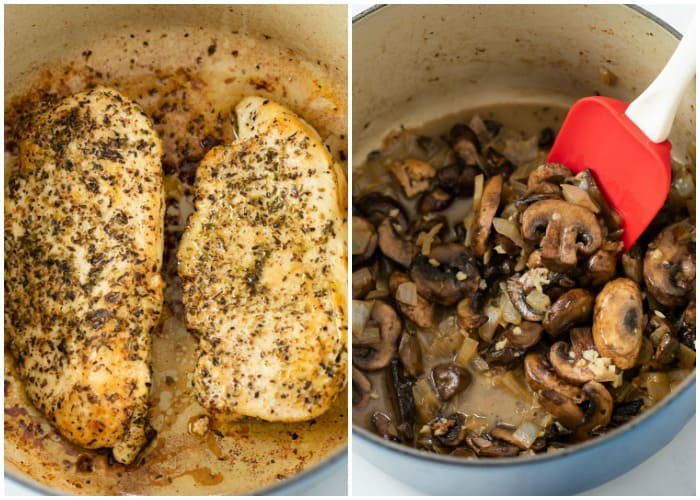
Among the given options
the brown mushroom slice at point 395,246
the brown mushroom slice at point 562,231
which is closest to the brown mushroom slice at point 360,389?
the brown mushroom slice at point 395,246

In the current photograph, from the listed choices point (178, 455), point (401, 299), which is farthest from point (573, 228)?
point (178, 455)

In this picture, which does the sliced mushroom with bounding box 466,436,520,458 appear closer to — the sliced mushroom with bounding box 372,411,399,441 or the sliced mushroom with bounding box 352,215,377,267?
the sliced mushroom with bounding box 372,411,399,441

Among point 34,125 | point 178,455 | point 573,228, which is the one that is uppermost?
point 34,125

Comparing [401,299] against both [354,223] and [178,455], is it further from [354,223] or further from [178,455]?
[178,455]

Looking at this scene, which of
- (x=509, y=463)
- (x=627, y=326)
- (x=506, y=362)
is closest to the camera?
(x=509, y=463)

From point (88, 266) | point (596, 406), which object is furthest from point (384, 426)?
point (88, 266)

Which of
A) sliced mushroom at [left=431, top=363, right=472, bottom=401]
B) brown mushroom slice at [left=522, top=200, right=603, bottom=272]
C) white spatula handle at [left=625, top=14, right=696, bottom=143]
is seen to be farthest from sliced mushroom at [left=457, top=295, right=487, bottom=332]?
white spatula handle at [left=625, top=14, right=696, bottom=143]

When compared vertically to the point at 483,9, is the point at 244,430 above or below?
below

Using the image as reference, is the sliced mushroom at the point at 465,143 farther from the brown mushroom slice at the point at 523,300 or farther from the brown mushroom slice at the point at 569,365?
the brown mushroom slice at the point at 569,365
